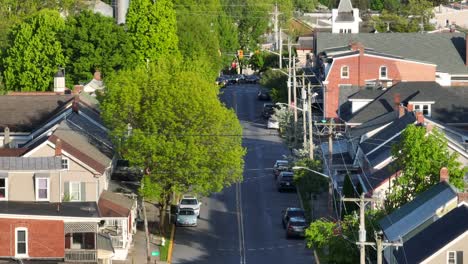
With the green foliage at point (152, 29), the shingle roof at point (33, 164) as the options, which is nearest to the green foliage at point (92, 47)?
the green foliage at point (152, 29)

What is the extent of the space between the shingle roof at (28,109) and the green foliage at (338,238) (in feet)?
110

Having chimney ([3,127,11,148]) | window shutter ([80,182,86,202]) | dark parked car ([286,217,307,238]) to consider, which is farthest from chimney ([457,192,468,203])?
chimney ([3,127,11,148])

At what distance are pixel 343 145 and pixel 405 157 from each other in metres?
26.6

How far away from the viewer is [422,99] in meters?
101

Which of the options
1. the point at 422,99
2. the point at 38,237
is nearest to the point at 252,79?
the point at 422,99

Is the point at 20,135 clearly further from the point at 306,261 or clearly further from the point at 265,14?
the point at 265,14

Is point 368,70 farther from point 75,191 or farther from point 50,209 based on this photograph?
point 50,209

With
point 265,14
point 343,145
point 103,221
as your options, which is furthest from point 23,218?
point 265,14

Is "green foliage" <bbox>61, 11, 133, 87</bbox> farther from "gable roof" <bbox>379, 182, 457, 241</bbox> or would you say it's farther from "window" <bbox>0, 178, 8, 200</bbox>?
"gable roof" <bbox>379, 182, 457, 241</bbox>

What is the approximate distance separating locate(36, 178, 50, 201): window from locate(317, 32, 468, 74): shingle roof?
57.1m

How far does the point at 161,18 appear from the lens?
4929 inches

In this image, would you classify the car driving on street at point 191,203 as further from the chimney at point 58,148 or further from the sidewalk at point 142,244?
the chimney at point 58,148

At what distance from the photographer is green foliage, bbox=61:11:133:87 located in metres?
117

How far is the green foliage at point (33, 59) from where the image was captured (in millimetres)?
118500
